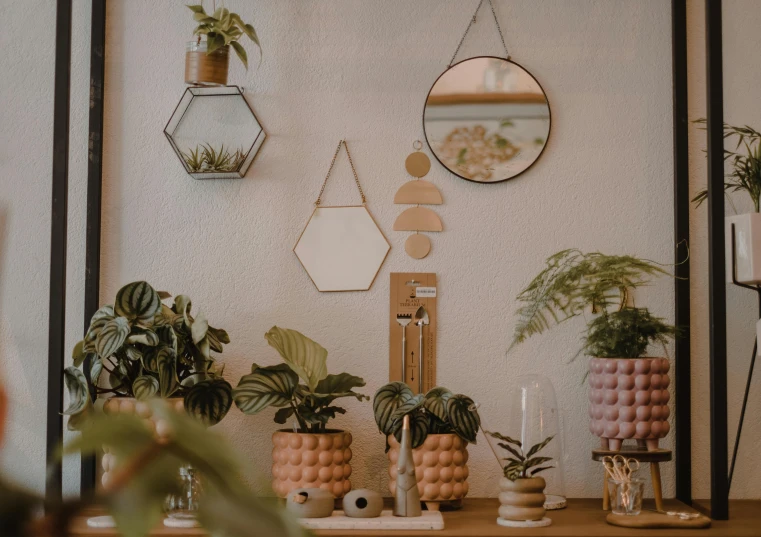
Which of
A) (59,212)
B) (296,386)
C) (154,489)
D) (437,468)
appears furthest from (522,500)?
(154,489)

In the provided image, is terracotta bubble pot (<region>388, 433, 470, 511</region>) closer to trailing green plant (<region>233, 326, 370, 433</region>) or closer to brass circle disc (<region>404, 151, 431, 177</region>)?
trailing green plant (<region>233, 326, 370, 433</region>)

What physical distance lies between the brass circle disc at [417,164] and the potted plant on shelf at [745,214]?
2.58 ft

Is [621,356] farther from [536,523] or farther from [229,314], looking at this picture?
[229,314]

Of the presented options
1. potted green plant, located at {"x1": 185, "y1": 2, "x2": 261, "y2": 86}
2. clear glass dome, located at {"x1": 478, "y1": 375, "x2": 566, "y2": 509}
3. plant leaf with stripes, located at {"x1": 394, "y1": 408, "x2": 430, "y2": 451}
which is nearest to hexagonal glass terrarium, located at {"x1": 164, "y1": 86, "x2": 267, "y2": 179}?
potted green plant, located at {"x1": 185, "y1": 2, "x2": 261, "y2": 86}

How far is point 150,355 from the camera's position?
211 cm

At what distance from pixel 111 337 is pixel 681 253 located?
163 cm

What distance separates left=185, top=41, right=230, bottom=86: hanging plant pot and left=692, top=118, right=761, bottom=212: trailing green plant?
4.53 ft

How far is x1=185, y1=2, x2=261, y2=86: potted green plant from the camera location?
226 centimetres

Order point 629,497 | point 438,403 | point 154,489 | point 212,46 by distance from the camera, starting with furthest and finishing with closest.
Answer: point 212,46, point 438,403, point 629,497, point 154,489

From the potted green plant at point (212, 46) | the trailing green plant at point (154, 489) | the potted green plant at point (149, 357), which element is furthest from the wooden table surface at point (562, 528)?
the trailing green plant at point (154, 489)

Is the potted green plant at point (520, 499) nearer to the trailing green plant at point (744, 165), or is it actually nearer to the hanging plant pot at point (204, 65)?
the trailing green plant at point (744, 165)

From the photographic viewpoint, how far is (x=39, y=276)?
8.14 ft

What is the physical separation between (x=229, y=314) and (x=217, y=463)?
7.76 feet

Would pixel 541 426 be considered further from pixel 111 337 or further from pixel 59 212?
pixel 59 212
